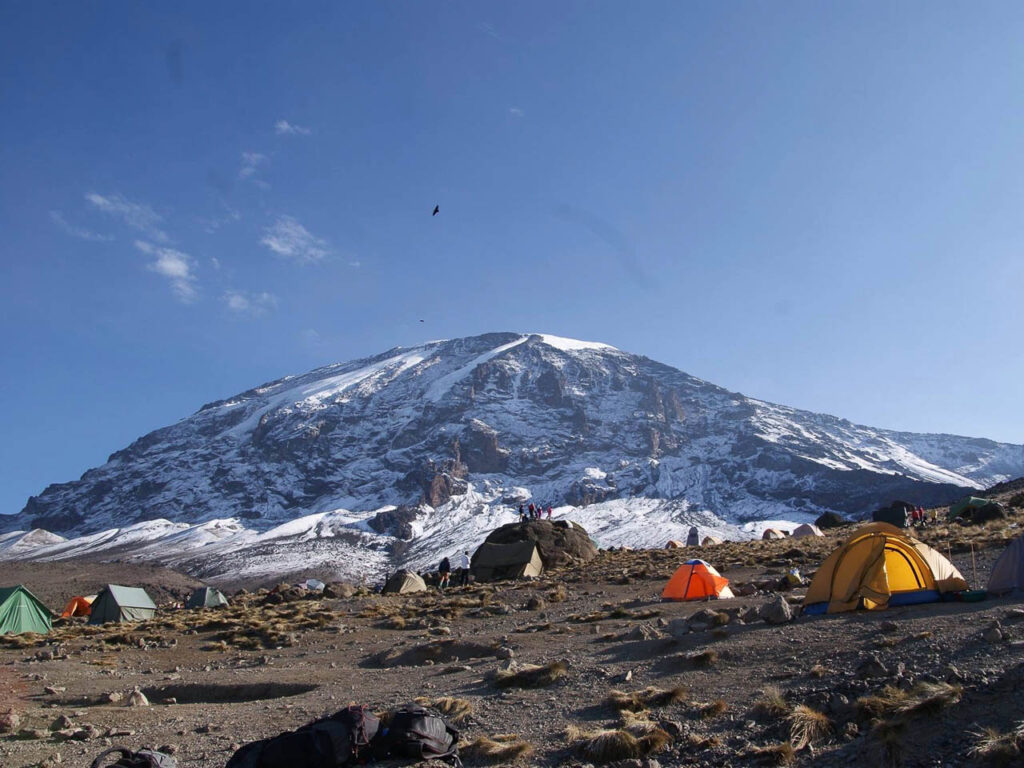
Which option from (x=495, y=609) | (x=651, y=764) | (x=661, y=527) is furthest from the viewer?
(x=661, y=527)

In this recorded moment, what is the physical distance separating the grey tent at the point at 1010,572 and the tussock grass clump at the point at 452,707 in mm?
10782

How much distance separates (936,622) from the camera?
38.1ft

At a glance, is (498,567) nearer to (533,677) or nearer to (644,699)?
(533,677)

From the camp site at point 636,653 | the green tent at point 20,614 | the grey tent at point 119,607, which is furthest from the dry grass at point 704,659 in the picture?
the grey tent at point 119,607

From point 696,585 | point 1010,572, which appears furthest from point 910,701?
point 696,585

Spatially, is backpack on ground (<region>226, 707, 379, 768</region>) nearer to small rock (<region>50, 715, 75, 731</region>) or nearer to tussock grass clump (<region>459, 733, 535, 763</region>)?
tussock grass clump (<region>459, 733, 535, 763</region>)

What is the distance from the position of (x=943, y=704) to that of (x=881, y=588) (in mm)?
7492

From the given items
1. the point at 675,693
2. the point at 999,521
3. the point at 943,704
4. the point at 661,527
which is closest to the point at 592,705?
the point at 675,693

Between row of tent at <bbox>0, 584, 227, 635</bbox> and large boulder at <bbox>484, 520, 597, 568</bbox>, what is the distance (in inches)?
633

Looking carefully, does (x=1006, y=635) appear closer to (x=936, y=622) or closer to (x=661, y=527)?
(x=936, y=622)

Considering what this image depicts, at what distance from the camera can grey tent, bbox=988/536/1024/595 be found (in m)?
14.1

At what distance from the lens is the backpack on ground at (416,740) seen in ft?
26.3

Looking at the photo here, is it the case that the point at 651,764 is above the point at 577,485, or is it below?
below

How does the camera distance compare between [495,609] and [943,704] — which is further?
[495,609]
